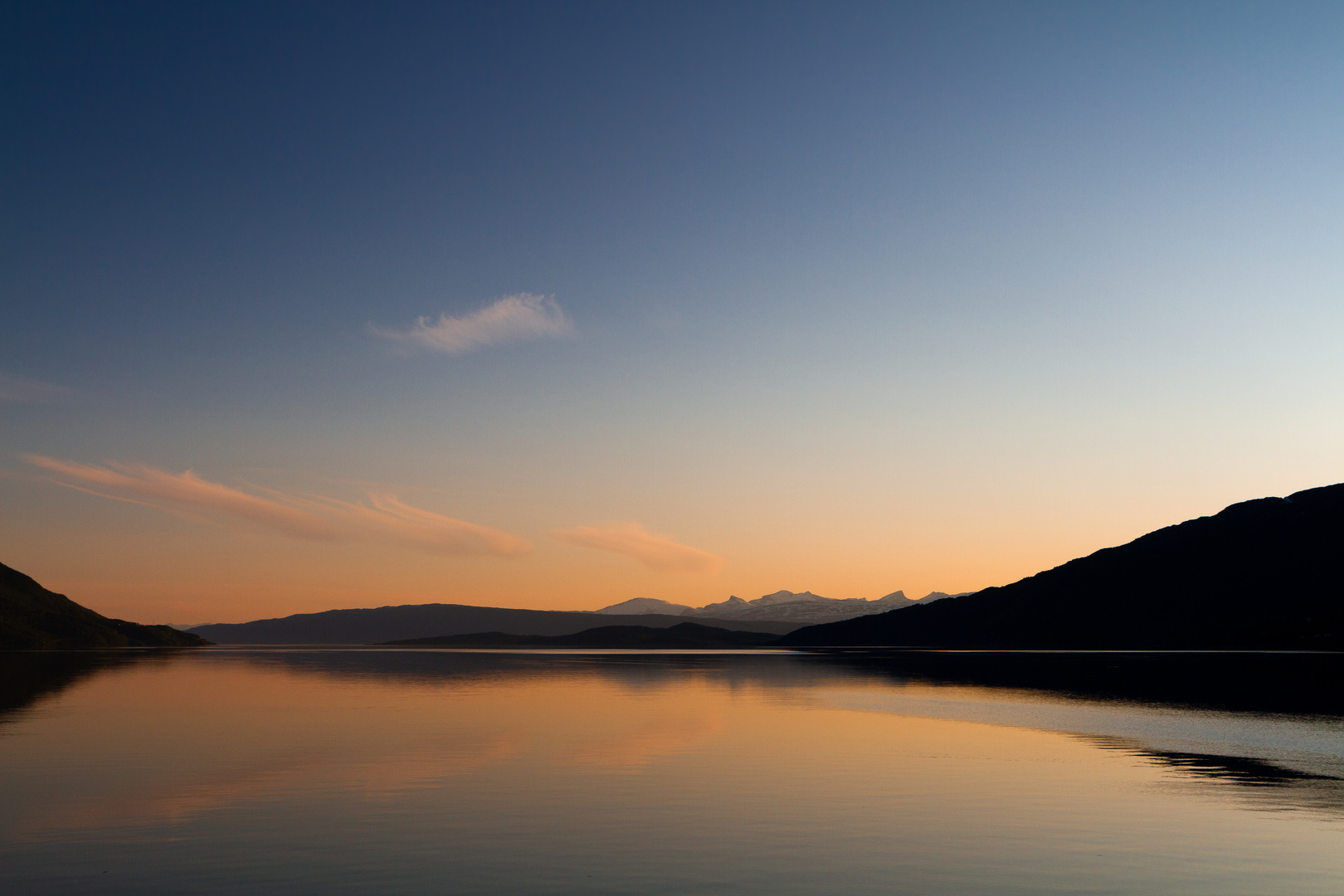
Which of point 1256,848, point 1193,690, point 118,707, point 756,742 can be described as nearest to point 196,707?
point 118,707

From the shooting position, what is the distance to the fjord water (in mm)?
21109

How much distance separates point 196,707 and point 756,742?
41.8 metres

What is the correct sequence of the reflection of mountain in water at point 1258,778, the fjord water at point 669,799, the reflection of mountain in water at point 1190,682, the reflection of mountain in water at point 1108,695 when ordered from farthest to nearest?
the reflection of mountain in water at point 1190,682, the reflection of mountain in water at point 1108,695, the reflection of mountain in water at point 1258,778, the fjord water at point 669,799

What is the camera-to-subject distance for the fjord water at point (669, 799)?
21.1 m

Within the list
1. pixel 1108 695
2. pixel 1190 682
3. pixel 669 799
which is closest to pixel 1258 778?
pixel 669 799

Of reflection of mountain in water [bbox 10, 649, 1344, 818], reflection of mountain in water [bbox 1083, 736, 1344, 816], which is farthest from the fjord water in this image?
reflection of mountain in water [bbox 10, 649, 1344, 818]

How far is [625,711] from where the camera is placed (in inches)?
2397

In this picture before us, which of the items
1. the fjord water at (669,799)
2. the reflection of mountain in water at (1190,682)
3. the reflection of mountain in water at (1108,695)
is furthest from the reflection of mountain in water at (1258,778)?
the reflection of mountain in water at (1190,682)

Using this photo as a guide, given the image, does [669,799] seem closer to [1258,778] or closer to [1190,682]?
[1258,778]

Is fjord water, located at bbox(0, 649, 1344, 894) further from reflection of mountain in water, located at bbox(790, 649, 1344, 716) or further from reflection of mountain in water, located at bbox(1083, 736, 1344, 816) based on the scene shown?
reflection of mountain in water, located at bbox(790, 649, 1344, 716)

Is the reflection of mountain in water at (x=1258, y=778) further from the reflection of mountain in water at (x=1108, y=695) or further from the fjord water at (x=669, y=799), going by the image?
the fjord water at (x=669, y=799)

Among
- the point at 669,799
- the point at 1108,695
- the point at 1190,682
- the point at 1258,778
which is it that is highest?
the point at 1190,682

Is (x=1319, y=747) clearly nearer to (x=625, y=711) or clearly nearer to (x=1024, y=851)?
(x=1024, y=851)

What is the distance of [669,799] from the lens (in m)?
30.4
